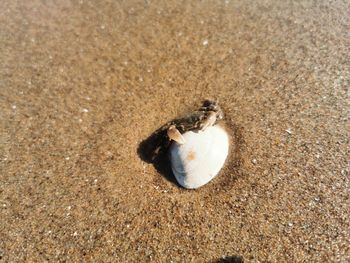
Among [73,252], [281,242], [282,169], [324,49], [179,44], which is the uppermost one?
[324,49]

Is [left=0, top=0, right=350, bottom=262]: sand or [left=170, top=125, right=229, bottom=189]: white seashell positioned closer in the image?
[left=0, top=0, right=350, bottom=262]: sand

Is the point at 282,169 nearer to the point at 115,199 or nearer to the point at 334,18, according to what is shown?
the point at 115,199

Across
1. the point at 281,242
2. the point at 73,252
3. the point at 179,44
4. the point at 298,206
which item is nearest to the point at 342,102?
the point at 298,206

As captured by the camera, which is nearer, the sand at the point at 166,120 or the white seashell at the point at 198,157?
the sand at the point at 166,120

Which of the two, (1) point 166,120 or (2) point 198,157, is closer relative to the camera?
(2) point 198,157
